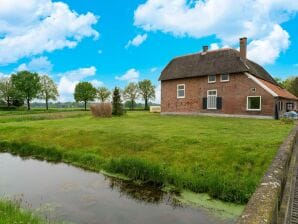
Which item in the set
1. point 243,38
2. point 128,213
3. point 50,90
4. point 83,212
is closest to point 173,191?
point 128,213

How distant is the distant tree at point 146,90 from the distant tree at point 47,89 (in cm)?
2392

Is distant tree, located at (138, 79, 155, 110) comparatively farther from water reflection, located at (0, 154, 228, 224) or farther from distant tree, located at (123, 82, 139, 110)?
water reflection, located at (0, 154, 228, 224)

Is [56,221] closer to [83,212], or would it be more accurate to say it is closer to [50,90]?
[83,212]

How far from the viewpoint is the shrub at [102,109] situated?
26.7 m

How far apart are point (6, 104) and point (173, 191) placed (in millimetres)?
71199

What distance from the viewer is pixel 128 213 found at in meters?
6.53

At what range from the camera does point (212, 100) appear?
2747 centimetres

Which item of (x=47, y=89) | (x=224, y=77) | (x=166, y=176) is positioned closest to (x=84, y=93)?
(x=47, y=89)

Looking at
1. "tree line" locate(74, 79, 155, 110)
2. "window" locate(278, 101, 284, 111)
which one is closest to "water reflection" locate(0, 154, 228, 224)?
"window" locate(278, 101, 284, 111)

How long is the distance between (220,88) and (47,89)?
5567cm

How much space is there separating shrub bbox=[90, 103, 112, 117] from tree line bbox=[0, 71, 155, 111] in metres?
35.8

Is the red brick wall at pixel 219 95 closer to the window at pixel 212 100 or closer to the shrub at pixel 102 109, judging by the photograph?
the window at pixel 212 100

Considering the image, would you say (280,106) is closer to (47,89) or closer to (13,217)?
(13,217)

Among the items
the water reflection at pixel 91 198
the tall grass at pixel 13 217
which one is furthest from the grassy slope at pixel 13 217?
the water reflection at pixel 91 198
